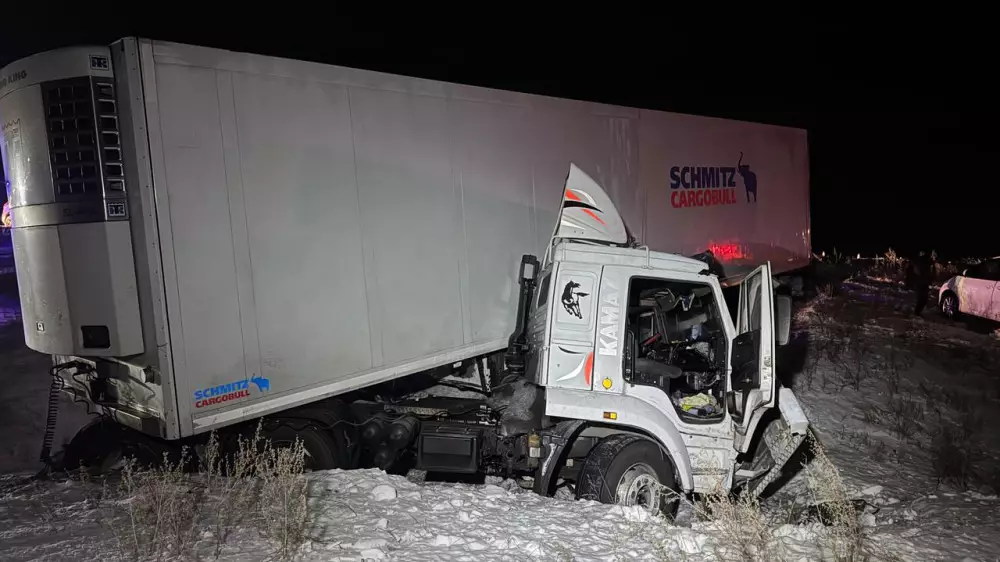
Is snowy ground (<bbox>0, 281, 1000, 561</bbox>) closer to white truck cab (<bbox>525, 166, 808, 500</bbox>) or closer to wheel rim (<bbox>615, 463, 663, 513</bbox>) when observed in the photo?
wheel rim (<bbox>615, 463, 663, 513</bbox>)

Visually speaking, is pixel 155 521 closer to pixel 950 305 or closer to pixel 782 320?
pixel 782 320

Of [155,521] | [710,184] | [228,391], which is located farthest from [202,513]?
[710,184]

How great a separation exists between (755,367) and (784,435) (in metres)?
0.79

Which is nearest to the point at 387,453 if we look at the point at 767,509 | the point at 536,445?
the point at 536,445

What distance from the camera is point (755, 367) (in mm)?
5152

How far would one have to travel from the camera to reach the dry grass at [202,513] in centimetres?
368

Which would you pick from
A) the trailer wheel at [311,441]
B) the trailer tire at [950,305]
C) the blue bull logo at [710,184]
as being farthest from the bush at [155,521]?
the trailer tire at [950,305]

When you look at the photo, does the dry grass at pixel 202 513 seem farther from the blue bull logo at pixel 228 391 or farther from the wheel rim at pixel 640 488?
the wheel rim at pixel 640 488

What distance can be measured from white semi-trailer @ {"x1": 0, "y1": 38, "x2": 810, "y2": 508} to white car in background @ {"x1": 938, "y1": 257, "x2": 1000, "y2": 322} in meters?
8.82

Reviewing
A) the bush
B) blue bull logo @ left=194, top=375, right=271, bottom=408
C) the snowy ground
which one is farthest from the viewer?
blue bull logo @ left=194, top=375, right=271, bottom=408

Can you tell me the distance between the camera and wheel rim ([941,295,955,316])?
44.4ft

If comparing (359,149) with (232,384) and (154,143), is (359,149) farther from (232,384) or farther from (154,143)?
(232,384)

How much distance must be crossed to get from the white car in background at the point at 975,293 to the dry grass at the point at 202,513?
44.4 feet

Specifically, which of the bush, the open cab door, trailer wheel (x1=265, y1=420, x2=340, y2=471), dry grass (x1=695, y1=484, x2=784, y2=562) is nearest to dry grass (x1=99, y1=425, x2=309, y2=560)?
the bush
